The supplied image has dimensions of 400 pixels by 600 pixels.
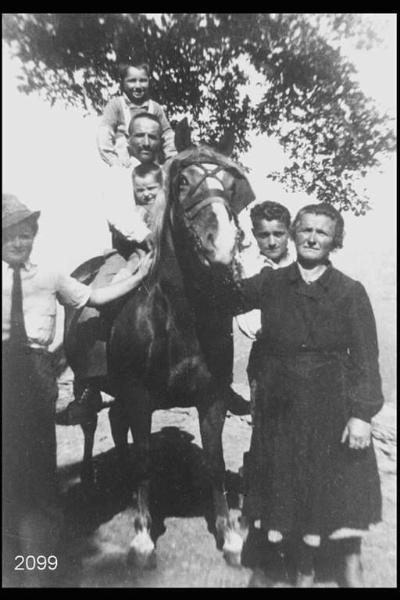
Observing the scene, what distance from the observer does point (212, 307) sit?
10.2 feet

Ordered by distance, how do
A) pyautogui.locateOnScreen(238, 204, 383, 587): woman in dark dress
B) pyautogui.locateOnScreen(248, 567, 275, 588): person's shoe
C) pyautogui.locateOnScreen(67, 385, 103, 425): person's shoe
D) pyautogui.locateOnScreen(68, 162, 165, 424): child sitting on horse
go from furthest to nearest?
pyautogui.locateOnScreen(67, 385, 103, 425): person's shoe < pyautogui.locateOnScreen(68, 162, 165, 424): child sitting on horse < pyautogui.locateOnScreen(248, 567, 275, 588): person's shoe < pyautogui.locateOnScreen(238, 204, 383, 587): woman in dark dress

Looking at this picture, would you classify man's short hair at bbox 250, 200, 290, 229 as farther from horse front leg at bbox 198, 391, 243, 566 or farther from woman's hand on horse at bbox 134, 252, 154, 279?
horse front leg at bbox 198, 391, 243, 566

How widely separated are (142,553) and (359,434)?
5.42ft

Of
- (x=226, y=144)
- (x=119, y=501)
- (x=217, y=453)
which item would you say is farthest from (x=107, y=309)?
(x=119, y=501)

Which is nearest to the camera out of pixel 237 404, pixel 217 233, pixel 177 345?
pixel 217 233

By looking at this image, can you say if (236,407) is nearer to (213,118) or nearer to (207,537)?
(207,537)

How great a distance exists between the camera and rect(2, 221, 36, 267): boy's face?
311cm

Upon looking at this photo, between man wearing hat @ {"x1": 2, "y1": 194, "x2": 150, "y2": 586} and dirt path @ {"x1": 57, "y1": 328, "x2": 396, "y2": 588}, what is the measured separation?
10.9 inches

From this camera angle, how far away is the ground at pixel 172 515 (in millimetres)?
3098

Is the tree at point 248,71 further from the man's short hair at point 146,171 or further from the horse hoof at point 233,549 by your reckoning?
the horse hoof at point 233,549

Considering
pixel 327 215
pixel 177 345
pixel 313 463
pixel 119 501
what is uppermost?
pixel 327 215

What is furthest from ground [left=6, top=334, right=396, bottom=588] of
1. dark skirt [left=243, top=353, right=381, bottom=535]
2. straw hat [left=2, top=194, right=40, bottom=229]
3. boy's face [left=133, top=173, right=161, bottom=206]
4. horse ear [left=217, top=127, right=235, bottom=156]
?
horse ear [left=217, top=127, right=235, bottom=156]

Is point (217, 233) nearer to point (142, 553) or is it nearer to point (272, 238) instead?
point (272, 238)

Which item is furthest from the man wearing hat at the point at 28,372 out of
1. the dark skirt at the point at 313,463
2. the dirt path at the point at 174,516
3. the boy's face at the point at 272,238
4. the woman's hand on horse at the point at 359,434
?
the woman's hand on horse at the point at 359,434
